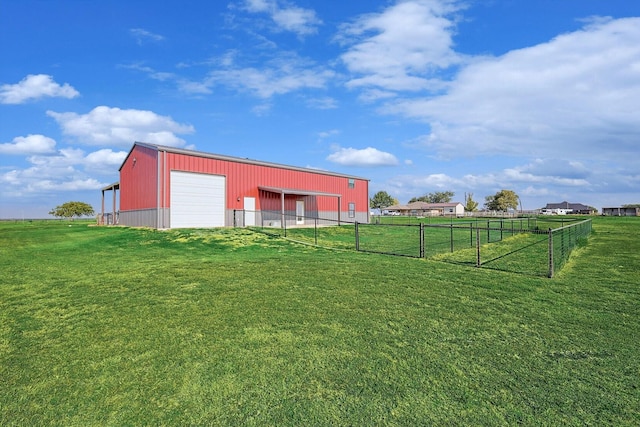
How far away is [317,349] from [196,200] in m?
19.2

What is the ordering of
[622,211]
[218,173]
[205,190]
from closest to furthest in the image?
[205,190], [218,173], [622,211]

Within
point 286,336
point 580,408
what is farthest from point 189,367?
point 580,408

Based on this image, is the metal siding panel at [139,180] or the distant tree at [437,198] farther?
the distant tree at [437,198]

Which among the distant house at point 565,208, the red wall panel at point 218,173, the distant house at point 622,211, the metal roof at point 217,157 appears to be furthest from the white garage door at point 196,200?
the distant house at point 565,208

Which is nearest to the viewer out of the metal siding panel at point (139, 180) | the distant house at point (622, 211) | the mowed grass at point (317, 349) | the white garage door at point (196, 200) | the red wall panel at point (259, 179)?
the mowed grass at point (317, 349)

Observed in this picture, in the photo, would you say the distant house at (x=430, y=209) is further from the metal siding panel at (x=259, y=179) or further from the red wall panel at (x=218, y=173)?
the red wall panel at (x=218, y=173)

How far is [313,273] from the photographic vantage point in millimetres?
8469

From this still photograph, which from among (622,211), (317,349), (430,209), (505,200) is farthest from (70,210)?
(622,211)

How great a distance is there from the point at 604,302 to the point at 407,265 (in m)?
4.30

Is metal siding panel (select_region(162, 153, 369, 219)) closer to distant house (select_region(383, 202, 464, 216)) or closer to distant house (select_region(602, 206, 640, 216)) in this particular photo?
distant house (select_region(383, 202, 464, 216))

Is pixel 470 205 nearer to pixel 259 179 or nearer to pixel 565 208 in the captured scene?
pixel 565 208

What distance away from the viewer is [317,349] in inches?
167

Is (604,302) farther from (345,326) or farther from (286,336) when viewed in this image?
(286,336)

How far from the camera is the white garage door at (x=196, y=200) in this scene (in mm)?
20811
